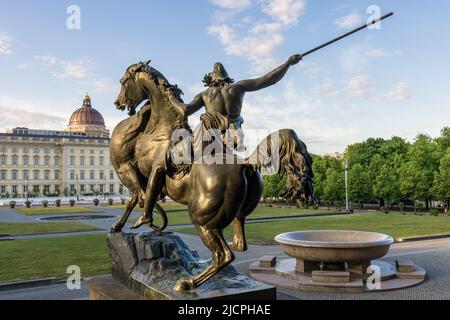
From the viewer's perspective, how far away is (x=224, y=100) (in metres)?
5.72

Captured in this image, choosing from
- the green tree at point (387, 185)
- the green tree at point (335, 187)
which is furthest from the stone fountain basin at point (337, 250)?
the green tree at point (335, 187)

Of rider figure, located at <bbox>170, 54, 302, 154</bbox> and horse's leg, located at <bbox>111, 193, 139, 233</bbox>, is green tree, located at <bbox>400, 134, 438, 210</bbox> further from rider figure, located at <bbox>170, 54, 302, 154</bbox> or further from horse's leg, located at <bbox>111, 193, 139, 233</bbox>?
rider figure, located at <bbox>170, 54, 302, 154</bbox>

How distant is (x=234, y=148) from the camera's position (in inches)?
214

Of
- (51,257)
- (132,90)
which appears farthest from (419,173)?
(132,90)

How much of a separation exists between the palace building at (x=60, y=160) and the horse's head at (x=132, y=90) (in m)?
88.2

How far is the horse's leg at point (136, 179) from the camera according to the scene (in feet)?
22.5

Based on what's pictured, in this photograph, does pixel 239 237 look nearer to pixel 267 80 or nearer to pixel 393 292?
pixel 267 80

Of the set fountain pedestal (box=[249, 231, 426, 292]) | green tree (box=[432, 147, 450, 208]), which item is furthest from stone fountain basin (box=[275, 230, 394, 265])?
green tree (box=[432, 147, 450, 208])

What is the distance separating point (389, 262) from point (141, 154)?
10.5m

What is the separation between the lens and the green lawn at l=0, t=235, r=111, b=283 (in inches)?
469

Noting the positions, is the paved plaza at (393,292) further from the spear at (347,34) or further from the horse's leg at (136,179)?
the spear at (347,34)

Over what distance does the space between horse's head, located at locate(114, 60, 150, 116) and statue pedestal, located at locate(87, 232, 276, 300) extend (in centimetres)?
232
